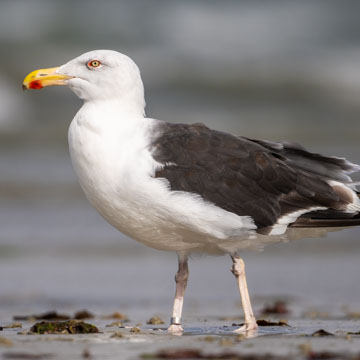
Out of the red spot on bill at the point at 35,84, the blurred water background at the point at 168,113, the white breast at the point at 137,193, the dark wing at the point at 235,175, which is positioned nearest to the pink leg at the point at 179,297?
the white breast at the point at 137,193

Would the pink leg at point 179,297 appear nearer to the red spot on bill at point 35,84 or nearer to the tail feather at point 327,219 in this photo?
the tail feather at point 327,219

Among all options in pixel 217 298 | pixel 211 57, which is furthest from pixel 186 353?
pixel 211 57

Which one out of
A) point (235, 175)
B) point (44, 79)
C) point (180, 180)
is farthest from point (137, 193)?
point (44, 79)

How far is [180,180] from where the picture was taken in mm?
5617

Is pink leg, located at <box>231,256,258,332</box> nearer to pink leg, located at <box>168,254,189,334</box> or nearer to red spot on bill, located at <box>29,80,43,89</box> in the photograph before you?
pink leg, located at <box>168,254,189,334</box>

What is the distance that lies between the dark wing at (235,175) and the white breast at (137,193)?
9 cm

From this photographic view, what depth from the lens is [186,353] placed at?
452 cm

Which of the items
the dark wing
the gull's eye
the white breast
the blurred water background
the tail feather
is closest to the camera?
the white breast

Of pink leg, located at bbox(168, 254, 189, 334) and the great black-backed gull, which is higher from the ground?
the great black-backed gull

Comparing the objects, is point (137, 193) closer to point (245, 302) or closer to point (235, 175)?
point (235, 175)

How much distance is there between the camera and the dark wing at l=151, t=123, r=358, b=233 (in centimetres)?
568

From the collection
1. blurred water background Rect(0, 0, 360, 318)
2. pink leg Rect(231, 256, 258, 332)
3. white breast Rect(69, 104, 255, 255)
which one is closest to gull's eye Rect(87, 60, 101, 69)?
white breast Rect(69, 104, 255, 255)

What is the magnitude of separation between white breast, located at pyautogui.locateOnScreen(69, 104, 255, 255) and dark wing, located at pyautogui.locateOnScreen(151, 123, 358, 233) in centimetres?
9

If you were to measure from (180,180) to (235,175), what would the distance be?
16.6 inches
